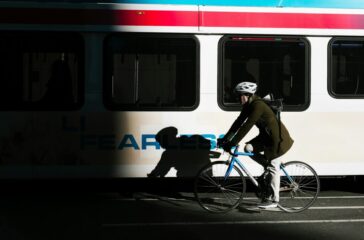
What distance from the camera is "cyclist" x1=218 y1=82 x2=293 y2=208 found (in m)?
6.85

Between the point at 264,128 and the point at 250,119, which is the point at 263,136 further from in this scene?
the point at 250,119

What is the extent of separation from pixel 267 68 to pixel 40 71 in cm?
324

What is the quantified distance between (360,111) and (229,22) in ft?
7.66

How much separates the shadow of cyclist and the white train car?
15 mm

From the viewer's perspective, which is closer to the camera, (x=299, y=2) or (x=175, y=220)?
(x=175, y=220)

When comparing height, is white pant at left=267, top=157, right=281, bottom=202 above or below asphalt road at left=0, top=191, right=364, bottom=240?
above

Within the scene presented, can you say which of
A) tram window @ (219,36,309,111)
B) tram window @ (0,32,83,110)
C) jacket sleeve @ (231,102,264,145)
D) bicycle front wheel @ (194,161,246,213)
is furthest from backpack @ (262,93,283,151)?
tram window @ (0,32,83,110)

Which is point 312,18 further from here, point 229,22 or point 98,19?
point 98,19

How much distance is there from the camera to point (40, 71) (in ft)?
25.5

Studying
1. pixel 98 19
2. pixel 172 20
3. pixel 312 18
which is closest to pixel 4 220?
pixel 98 19

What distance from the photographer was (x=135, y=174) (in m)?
7.85

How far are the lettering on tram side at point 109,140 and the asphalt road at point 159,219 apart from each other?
2.58ft

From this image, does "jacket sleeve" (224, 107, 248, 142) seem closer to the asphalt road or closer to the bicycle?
the bicycle

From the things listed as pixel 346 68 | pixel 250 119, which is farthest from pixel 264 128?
pixel 346 68
